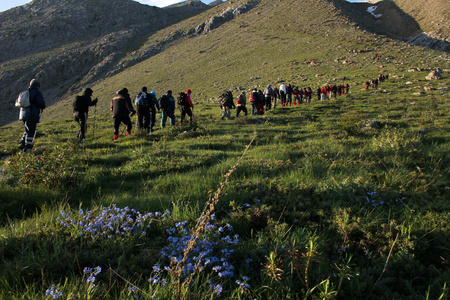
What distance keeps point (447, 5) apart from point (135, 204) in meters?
134

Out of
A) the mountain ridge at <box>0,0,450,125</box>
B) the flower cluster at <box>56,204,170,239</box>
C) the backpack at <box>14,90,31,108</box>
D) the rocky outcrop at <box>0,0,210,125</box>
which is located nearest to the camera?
the flower cluster at <box>56,204,170,239</box>

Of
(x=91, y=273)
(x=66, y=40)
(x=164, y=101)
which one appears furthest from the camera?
(x=66, y=40)

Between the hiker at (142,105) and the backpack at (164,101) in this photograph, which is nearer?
the hiker at (142,105)

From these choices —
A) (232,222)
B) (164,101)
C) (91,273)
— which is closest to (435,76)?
(164,101)

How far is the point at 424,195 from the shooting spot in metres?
3.39

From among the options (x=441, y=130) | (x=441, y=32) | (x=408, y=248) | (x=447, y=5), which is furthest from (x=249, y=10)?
(x=408, y=248)

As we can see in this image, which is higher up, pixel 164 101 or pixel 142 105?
pixel 164 101

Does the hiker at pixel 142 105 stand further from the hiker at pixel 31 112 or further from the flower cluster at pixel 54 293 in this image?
the flower cluster at pixel 54 293

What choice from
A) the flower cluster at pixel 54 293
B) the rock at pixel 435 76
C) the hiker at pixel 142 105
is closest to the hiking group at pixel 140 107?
the hiker at pixel 142 105

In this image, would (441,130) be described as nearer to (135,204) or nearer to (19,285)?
(135,204)

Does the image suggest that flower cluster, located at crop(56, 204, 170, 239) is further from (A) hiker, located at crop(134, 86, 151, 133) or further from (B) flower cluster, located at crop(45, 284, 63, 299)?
(A) hiker, located at crop(134, 86, 151, 133)

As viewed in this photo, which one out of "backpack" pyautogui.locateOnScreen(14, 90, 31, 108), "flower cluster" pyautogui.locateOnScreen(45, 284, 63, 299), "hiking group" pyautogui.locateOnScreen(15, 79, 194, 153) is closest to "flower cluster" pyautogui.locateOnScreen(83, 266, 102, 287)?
"flower cluster" pyautogui.locateOnScreen(45, 284, 63, 299)

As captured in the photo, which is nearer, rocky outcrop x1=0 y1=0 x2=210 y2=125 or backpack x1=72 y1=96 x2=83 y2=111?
backpack x1=72 y1=96 x2=83 y2=111

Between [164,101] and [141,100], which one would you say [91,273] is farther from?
[164,101]
